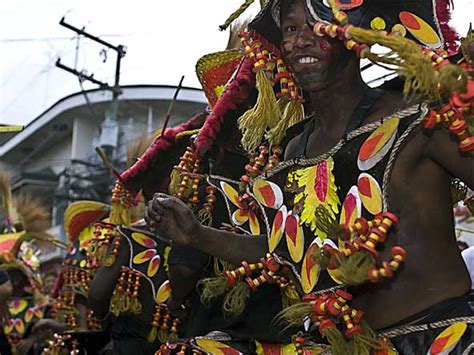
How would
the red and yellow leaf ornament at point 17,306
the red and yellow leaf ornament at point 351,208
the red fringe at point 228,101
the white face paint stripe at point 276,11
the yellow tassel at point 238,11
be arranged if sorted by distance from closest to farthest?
the red and yellow leaf ornament at point 351,208 → the white face paint stripe at point 276,11 → the yellow tassel at point 238,11 → the red fringe at point 228,101 → the red and yellow leaf ornament at point 17,306

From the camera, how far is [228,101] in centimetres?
365

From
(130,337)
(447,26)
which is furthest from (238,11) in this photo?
(130,337)

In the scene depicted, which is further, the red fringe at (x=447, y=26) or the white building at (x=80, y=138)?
the white building at (x=80, y=138)

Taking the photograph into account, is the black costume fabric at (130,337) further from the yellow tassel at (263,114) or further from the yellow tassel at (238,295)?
the yellow tassel at (263,114)

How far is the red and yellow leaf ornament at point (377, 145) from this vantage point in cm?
218

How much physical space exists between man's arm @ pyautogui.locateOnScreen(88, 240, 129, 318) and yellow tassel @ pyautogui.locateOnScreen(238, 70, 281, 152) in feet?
7.26

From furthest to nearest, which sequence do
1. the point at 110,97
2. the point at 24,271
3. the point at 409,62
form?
the point at 110,97
the point at 24,271
the point at 409,62

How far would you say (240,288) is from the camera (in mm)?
2832

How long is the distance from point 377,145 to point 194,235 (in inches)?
27.5

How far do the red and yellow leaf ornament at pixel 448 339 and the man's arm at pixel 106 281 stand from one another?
306 centimetres

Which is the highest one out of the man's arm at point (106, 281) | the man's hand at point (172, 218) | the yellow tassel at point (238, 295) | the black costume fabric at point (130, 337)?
the man's hand at point (172, 218)

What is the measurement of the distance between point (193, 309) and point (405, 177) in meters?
1.99

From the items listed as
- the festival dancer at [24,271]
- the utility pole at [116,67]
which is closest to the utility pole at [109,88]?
the utility pole at [116,67]

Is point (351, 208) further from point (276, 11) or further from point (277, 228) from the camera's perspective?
point (276, 11)
